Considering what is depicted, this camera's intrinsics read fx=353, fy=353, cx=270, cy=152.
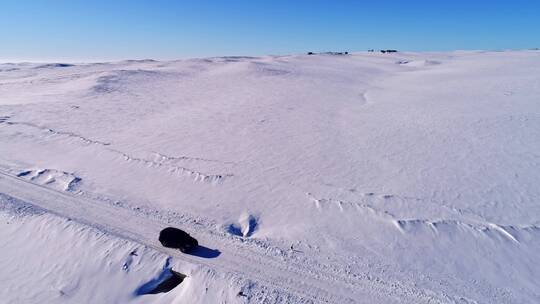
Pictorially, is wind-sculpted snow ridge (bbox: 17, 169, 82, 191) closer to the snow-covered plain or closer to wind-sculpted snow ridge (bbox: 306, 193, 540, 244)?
the snow-covered plain

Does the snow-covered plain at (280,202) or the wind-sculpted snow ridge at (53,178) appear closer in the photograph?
the snow-covered plain at (280,202)

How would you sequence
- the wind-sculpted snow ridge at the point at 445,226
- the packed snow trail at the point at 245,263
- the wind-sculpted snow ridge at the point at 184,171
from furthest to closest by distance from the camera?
1. the wind-sculpted snow ridge at the point at 184,171
2. the wind-sculpted snow ridge at the point at 445,226
3. the packed snow trail at the point at 245,263

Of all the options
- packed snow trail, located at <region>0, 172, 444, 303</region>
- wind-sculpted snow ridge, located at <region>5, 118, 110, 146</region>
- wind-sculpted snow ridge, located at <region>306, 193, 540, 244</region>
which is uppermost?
wind-sculpted snow ridge, located at <region>5, 118, 110, 146</region>

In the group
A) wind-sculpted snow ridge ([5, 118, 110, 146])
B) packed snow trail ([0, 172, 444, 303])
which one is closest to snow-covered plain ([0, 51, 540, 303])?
packed snow trail ([0, 172, 444, 303])

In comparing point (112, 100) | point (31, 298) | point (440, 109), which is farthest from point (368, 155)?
point (112, 100)

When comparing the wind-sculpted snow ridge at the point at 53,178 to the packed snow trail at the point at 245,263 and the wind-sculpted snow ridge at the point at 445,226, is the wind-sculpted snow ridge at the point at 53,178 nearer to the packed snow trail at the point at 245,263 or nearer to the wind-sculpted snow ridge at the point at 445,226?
the packed snow trail at the point at 245,263

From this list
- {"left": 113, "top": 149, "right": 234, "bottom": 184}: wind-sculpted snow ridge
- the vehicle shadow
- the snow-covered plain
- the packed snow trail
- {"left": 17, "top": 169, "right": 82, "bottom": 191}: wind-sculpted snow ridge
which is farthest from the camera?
{"left": 113, "top": 149, "right": 234, "bottom": 184}: wind-sculpted snow ridge

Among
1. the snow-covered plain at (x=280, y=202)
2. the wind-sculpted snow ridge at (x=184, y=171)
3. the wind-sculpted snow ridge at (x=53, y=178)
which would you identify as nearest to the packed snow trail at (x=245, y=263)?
the snow-covered plain at (x=280, y=202)

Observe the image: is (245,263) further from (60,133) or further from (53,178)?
(60,133)

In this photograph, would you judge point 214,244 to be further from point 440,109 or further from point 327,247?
point 440,109
